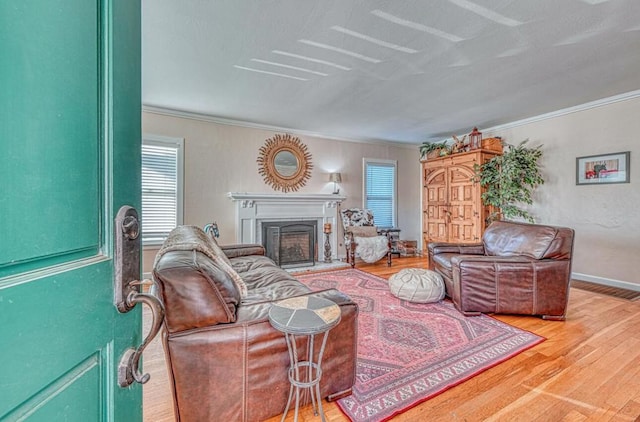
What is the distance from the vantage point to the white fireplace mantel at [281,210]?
4543 millimetres

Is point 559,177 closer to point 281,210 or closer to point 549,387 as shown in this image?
point 549,387

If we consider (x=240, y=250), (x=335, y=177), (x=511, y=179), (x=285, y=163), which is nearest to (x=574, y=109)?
(x=511, y=179)

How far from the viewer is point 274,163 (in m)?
4.94

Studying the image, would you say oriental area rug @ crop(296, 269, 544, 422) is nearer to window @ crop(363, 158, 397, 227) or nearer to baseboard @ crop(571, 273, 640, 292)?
baseboard @ crop(571, 273, 640, 292)

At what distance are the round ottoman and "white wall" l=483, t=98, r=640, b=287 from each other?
2471mm

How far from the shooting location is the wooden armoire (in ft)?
15.5

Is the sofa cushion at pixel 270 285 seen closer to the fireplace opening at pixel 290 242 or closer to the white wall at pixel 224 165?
the fireplace opening at pixel 290 242

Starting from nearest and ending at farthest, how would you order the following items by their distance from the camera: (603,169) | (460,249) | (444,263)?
1. (444,263)
2. (460,249)
3. (603,169)

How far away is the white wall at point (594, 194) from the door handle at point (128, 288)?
5.14 metres

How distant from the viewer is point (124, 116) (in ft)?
1.93

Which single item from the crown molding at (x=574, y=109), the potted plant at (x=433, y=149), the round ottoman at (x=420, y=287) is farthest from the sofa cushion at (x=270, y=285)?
the crown molding at (x=574, y=109)

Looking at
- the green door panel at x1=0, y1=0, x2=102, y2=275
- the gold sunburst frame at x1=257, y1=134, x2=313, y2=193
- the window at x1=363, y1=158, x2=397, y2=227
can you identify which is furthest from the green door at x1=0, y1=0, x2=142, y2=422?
the window at x1=363, y1=158, x2=397, y2=227

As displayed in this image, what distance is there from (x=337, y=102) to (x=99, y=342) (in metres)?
3.69

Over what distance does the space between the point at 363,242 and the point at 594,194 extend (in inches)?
127
